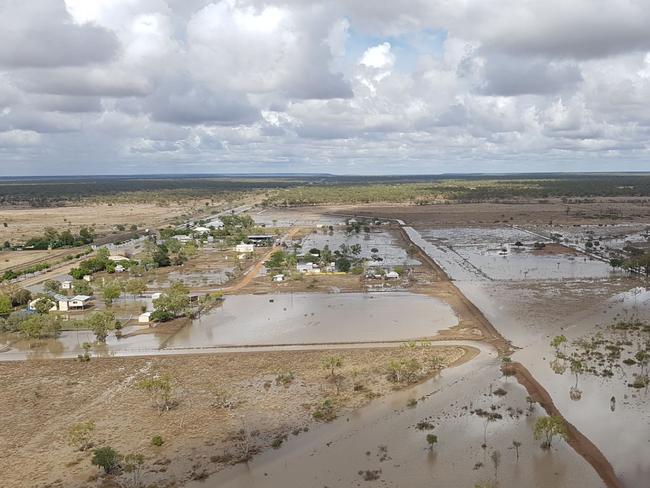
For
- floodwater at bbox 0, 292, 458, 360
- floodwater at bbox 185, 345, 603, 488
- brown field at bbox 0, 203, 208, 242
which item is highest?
brown field at bbox 0, 203, 208, 242

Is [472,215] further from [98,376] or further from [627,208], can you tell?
[98,376]

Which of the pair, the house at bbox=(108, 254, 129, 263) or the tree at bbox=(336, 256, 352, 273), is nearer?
the tree at bbox=(336, 256, 352, 273)

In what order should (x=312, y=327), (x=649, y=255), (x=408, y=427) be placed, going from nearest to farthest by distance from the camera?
(x=408, y=427)
(x=312, y=327)
(x=649, y=255)

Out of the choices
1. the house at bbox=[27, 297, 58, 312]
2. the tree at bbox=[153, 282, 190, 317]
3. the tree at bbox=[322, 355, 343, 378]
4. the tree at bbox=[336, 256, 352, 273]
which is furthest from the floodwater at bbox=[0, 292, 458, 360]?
the tree at bbox=[336, 256, 352, 273]

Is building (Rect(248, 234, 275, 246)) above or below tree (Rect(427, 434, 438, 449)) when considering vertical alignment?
above

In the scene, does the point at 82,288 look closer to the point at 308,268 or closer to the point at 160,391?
the point at 308,268

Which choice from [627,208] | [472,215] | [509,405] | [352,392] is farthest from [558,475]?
[627,208]

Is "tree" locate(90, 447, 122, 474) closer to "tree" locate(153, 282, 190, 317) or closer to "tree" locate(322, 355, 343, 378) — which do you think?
"tree" locate(322, 355, 343, 378)
